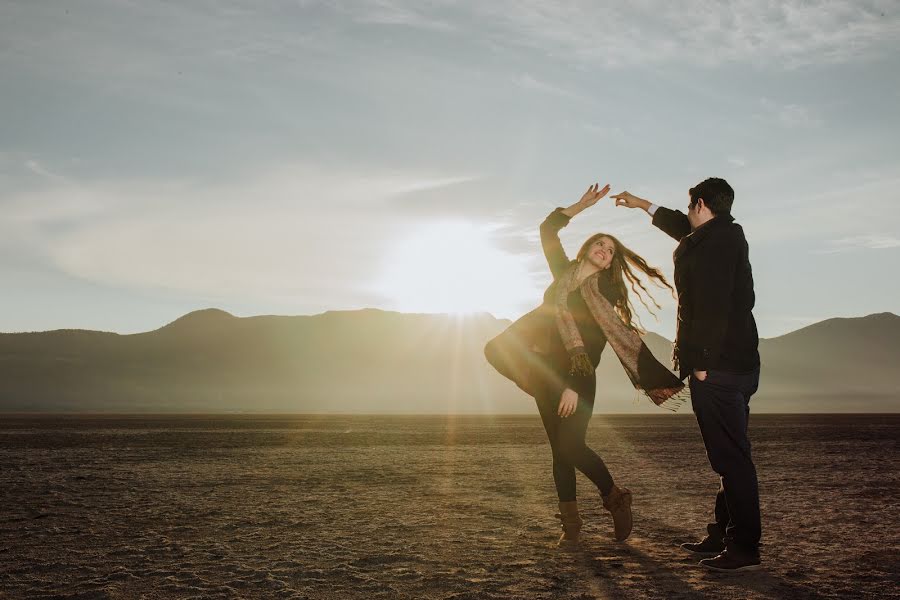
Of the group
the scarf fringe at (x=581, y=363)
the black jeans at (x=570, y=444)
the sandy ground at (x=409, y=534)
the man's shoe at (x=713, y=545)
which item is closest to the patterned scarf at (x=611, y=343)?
the scarf fringe at (x=581, y=363)

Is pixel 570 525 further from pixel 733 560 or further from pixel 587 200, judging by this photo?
pixel 587 200

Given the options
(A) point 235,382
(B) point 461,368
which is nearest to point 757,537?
(A) point 235,382

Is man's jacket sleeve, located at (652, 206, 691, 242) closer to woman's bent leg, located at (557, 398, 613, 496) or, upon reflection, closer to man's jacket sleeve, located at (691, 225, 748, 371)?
man's jacket sleeve, located at (691, 225, 748, 371)

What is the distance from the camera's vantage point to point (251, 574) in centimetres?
436

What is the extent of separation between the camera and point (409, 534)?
5641 mm

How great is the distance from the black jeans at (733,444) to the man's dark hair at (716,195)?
98cm

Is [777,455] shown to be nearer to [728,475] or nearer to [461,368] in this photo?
[728,475]

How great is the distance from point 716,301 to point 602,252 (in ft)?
3.42

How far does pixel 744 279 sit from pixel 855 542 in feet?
7.48

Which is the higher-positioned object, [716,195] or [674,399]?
[716,195]

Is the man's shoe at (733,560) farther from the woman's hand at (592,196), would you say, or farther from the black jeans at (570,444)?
the woman's hand at (592,196)

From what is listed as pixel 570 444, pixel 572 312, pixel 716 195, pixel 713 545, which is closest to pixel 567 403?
pixel 570 444

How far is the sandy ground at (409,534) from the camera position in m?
4.07

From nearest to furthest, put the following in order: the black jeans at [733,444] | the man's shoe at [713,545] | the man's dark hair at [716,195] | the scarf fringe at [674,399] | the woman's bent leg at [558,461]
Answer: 1. the black jeans at [733,444]
2. the man's dark hair at [716,195]
3. the scarf fringe at [674,399]
4. the man's shoe at [713,545]
5. the woman's bent leg at [558,461]
